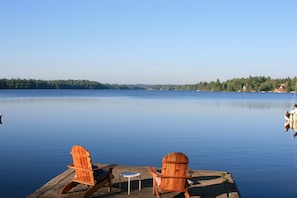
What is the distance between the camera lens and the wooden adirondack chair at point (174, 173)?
27.5ft

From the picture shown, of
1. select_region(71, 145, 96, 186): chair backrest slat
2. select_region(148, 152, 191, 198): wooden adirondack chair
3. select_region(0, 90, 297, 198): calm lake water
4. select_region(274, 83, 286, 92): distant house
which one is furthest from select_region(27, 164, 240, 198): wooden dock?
select_region(274, 83, 286, 92): distant house

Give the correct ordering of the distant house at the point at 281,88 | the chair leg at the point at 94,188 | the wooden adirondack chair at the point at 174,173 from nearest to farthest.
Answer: the wooden adirondack chair at the point at 174,173, the chair leg at the point at 94,188, the distant house at the point at 281,88

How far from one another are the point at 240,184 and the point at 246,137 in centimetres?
1294

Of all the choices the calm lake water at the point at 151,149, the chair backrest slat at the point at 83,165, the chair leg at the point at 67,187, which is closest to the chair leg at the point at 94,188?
the chair backrest slat at the point at 83,165

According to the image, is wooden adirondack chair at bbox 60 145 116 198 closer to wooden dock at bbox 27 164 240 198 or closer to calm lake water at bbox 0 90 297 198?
wooden dock at bbox 27 164 240 198

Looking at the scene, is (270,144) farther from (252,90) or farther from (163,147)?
(252,90)

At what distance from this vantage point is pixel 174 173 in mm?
8492

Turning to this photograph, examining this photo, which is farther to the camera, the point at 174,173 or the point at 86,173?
the point at 86,173

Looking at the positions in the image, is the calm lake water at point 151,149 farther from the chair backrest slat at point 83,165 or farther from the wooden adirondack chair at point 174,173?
the wooden adirondack chair at point 174,173

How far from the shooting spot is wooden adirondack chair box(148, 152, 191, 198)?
8.38 metres

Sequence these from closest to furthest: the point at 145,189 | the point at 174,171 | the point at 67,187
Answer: the point at 174,171
the point at 67,187
the point at 145,189

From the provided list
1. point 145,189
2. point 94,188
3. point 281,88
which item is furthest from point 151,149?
point 281,88

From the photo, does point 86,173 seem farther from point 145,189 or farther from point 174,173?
point 174,173

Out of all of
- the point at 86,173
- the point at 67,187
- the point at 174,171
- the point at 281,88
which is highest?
the point at 281,88
